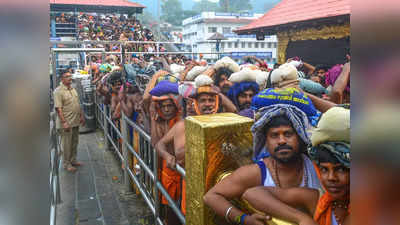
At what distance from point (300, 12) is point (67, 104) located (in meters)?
6.91

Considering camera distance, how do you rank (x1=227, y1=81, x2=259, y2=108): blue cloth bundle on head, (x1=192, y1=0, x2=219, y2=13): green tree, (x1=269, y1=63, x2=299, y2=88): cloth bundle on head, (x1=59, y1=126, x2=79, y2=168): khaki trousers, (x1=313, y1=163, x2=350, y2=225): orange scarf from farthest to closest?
(x1=192, y1=0, x2=219, y2=13): green tree, (x1=59, y1=126, x2=79, y2=168): khaki trousers, (x1=227, y1=81, x2=259, y2=108): blue cloth bundle on head, (x1=269, y1=63, x2=299, y2=88): cloth bundle on head, (x1=313, y1=163, x2=350, y2=225): orange scarf

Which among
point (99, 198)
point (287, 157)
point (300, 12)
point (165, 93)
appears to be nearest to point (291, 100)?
point (287, 157)

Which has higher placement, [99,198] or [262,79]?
[262,79]

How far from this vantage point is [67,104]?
241 inches

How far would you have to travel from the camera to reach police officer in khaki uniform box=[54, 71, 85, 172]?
5.97 m

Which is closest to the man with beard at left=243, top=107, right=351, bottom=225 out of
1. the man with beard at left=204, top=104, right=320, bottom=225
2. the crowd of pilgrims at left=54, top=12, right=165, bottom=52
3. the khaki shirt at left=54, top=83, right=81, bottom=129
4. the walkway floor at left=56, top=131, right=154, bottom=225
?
the man with beard at left=204, top=104, right=320, bottom=225

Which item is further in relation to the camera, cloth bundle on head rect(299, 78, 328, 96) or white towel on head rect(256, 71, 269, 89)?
white towel on head rect(256, 71, 269, 89)

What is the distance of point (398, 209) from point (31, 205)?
0.48 meters

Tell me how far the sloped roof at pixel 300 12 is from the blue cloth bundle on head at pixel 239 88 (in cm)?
535

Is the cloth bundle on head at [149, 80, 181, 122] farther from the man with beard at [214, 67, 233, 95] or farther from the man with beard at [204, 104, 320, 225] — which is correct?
the man with beard at [204, 104, 320, 225]

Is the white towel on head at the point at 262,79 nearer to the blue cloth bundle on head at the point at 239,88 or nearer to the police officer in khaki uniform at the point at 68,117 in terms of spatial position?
the blue cloth bundle on head at the point at 239,88

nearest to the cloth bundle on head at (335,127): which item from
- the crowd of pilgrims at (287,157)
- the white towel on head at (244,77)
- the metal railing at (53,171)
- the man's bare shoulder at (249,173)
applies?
the crowd of pilgrims at (287,157)

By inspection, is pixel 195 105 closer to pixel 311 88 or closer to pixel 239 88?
pixel 239 88

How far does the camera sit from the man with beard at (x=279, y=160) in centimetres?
159
